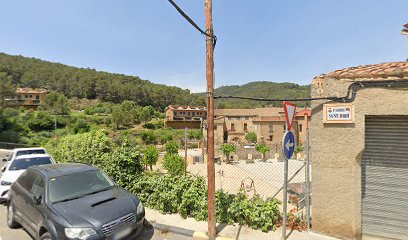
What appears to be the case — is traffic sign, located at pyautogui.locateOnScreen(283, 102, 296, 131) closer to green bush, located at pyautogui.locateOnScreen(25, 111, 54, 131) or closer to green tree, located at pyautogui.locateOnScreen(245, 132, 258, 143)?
green tree, located at pyautogui.locateOnScreen(245, 132, 258, 143)

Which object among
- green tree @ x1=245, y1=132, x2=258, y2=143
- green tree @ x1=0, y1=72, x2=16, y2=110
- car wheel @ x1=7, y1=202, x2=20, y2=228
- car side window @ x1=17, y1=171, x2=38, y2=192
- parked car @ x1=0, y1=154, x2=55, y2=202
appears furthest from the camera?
green tree @ x1=245, y1=132, x2=258, y2=143

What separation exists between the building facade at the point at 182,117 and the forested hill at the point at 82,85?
1011 inches

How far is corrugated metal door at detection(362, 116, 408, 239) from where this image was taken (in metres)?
4.29

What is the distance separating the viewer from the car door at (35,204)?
4.33m

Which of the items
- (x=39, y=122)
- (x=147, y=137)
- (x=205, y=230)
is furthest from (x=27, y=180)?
(x=39, y=122)

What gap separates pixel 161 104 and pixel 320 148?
3876 inches

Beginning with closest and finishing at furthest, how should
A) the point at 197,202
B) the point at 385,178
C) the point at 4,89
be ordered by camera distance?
the point at 385,178
the point at 197,202
the point at 4,89

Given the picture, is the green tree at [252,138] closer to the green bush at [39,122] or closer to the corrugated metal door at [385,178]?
the green bush at [39,122]

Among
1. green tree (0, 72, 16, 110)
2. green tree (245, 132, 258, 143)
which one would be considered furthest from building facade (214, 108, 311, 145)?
green tree (0, 72, 16, 110)

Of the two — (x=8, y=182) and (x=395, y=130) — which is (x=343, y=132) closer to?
(x=395, y=130)

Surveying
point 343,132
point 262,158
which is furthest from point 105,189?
point 262,158

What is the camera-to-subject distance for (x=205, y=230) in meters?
5.02

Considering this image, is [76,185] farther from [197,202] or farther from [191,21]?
[191,21]

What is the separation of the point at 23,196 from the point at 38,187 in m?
0.70
